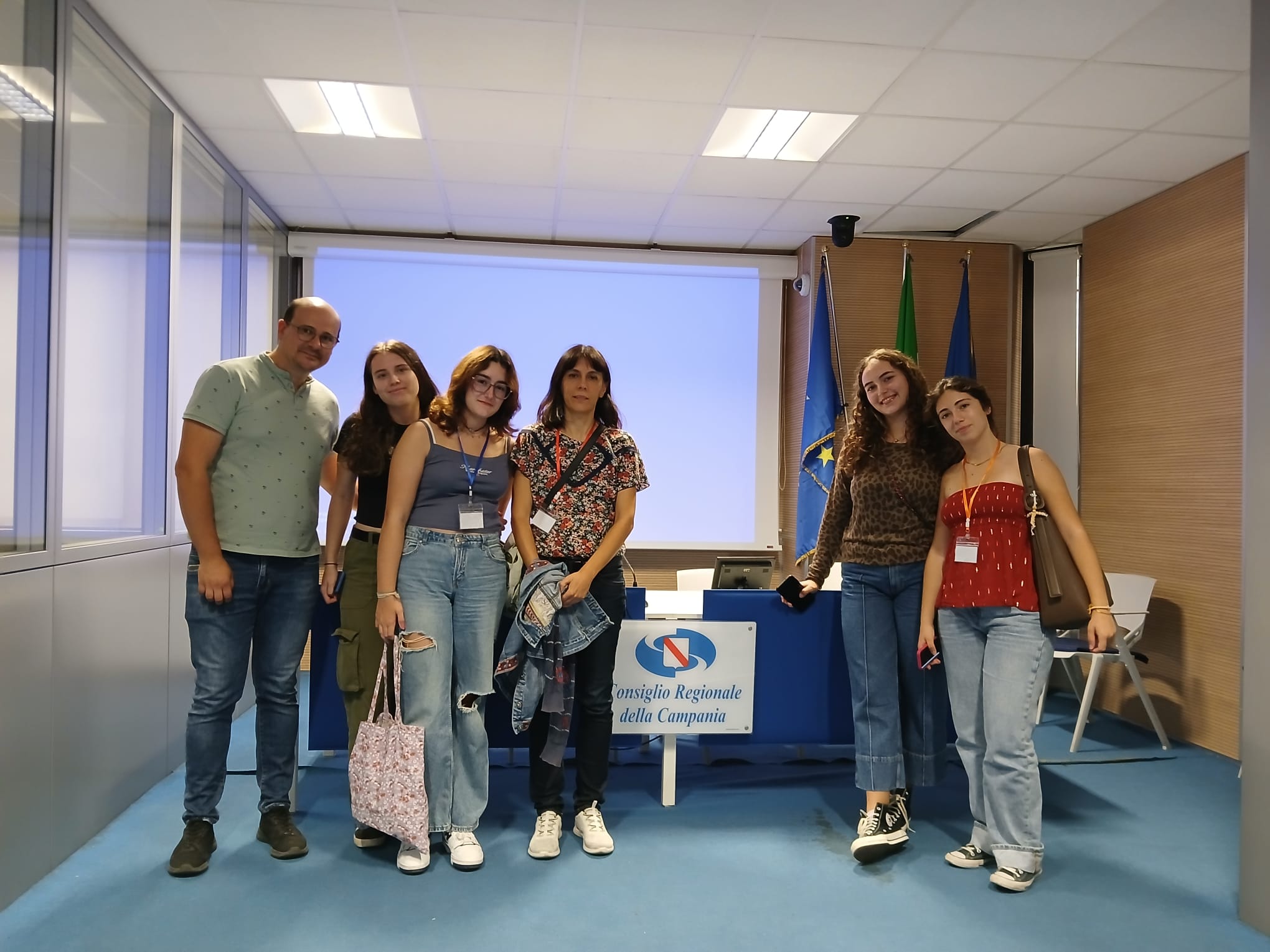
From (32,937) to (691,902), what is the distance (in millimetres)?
1720

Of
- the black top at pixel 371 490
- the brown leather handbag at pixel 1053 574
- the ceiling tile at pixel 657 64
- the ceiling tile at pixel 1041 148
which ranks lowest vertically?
the brown leather handbag at pixel 1053 574

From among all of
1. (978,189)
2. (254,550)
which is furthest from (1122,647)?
(254,550)

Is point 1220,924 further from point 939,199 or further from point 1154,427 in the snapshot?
point 939,199

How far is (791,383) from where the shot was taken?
20.2 feet

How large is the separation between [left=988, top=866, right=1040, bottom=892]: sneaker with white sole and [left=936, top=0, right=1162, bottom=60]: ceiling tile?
2813 millimetres

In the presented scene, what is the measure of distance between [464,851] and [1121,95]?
384cm

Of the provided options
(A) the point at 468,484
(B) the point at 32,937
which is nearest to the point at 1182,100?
(A) the point at 468,484

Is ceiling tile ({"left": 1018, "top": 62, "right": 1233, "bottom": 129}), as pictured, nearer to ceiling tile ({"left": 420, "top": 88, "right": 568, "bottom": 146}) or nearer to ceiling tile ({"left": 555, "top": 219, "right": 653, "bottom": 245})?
ceiling tile ({"left": 420, "top": 88, "right": 568, "bottom": 146})

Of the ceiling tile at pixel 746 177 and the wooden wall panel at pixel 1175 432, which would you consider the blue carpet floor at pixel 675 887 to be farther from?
the ceiling tile at pixel 746 177

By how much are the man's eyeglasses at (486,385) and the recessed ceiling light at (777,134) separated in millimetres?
1958

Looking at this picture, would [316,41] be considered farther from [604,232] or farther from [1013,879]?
[1013,879]

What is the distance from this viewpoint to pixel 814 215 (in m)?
5.32

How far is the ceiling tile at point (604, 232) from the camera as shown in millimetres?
5582

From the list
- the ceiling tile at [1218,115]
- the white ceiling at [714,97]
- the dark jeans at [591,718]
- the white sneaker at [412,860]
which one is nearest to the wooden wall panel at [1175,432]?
the white ceiling at [714,97]
